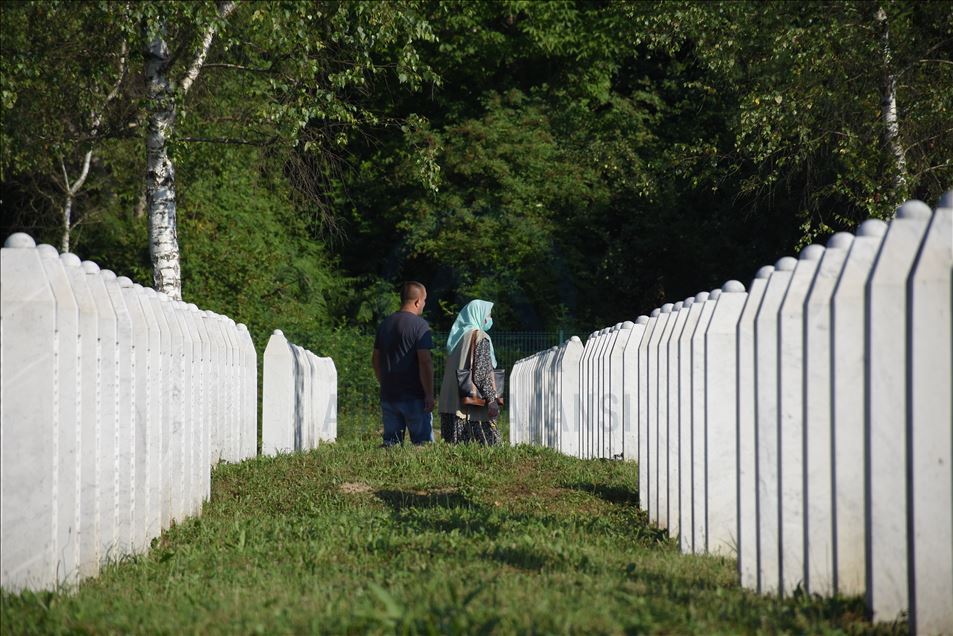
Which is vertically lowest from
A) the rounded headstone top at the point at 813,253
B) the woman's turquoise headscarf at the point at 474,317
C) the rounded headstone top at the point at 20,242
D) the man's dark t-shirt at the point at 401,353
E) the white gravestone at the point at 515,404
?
the white gravestone at the point at 515,404

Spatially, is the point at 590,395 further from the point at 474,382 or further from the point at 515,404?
the point at 515,404

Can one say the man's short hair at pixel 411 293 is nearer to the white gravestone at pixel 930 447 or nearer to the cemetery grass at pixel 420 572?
the cemetery grass at pixel 420 572

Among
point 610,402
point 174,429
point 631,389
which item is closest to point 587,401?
point 610,402

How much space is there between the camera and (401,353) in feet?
34.3

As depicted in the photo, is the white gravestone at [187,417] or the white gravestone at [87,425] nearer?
the white gravestone at [87,425]

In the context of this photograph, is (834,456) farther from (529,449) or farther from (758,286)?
(529,449)

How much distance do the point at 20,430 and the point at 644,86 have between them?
3047 centimetres

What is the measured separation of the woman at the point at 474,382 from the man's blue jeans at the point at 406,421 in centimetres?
90

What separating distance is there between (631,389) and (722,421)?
3.71 meters

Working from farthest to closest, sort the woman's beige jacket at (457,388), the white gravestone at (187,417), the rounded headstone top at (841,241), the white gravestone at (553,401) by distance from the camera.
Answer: the white gravestone at (553,401) < the woman's beige jacket at (457,388) < the white gravestone at (187,417) < the rounded headstone top at (841,241)

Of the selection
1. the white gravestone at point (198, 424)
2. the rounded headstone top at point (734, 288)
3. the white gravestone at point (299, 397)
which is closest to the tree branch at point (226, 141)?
the white gravestone at point (299, 397)

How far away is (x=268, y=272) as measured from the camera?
2428 centimetres

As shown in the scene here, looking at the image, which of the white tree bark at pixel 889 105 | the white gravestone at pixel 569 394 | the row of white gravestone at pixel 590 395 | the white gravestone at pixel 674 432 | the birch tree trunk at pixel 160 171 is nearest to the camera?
the white gravestone at pixel 674 432

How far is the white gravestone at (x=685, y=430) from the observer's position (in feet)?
17.3
